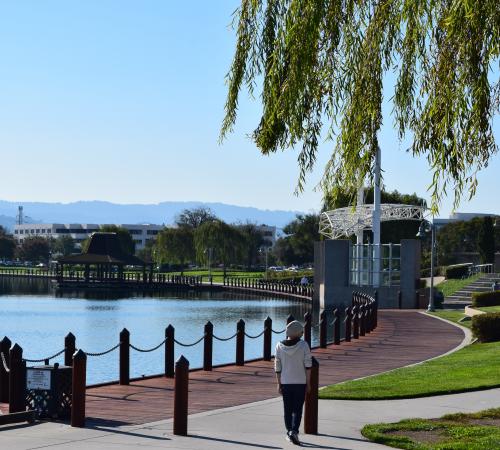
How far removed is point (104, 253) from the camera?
13162 cm

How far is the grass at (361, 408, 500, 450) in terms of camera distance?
43.4 ft

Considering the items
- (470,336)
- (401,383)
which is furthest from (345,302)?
(401,383)

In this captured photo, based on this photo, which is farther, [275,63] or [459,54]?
[275,63]

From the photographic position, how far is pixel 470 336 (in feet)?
118

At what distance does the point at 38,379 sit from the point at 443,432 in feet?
19.3

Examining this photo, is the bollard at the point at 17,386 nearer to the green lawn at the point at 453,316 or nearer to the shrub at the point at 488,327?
the shrub at the point at 488,327

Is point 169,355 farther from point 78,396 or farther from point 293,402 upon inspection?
point 293,402

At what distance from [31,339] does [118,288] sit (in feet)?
251

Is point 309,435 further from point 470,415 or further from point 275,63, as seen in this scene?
point 275,63

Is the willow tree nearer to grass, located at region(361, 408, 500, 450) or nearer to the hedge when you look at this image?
grass, located at region(361, 408, 500, 450)

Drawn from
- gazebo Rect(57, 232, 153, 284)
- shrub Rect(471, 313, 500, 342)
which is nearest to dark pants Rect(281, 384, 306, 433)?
shrub Rect(471, 313, 500, 342)

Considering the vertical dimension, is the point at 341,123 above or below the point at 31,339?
above

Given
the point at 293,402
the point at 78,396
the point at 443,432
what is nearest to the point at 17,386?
the point at 78,396

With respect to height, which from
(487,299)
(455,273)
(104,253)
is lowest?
(487,299)
